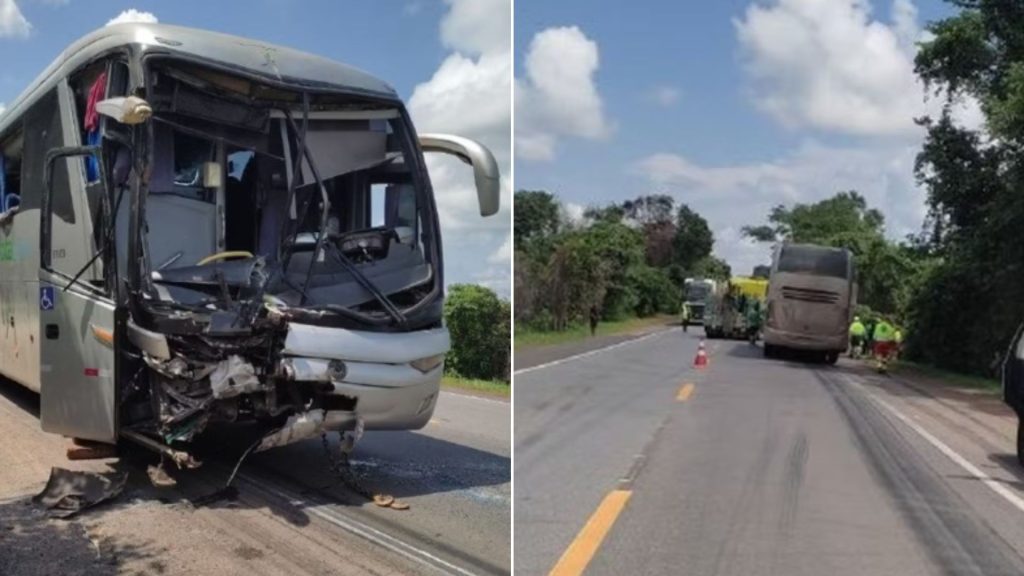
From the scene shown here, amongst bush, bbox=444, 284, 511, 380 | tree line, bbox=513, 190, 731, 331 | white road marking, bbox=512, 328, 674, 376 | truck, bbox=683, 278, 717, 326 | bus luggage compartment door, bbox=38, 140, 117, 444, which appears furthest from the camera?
truck, bbox=683, 278, 717, 326

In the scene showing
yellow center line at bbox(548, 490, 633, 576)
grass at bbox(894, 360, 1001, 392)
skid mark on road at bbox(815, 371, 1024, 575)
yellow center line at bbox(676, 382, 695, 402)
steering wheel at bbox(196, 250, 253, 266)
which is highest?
steering wheel at bbox(196, 250, 253, 266)

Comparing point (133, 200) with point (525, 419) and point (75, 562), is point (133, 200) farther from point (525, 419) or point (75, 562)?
point (525, 419)

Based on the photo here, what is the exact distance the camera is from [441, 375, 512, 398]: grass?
19922 millimetres

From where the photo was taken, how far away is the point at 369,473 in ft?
28.8

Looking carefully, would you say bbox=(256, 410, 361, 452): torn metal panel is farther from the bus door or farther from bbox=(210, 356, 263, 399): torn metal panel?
the bus door

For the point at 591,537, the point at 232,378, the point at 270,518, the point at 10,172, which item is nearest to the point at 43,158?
the point at 10,172

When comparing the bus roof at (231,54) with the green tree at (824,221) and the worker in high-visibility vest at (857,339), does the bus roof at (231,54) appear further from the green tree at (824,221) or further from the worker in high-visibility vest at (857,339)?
the green tree at (824,221)

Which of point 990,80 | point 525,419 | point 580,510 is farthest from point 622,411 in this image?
point 990,80

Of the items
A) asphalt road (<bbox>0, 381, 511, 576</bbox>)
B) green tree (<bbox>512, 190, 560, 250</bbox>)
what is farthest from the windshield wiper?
green tree (<bbox>512, 190, 560, 250</bbox>)

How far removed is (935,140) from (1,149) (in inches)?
949

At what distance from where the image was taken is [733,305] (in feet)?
146

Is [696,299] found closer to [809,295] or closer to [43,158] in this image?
[809,295]

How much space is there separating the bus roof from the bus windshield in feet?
71.1

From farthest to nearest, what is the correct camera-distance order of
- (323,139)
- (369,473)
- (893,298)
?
(893,298) → (369,473) → (323,139)
